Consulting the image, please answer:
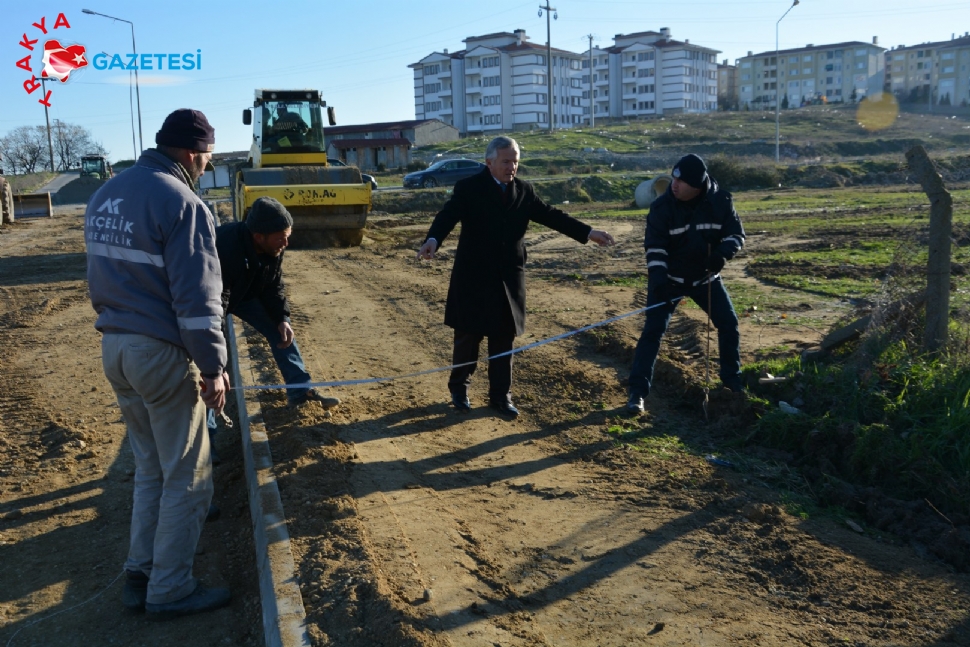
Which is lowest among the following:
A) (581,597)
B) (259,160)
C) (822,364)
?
(581,597)

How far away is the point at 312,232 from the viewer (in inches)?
734

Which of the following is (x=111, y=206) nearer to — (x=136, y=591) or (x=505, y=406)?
(x=136, y=591)

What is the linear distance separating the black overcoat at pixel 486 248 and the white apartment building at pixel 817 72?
420 ft

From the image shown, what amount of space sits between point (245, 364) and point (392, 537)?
4104 mm

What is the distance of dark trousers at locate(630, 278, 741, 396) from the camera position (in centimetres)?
664

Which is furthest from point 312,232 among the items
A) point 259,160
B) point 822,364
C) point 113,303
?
point 113,303

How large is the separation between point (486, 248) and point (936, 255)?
330 centimetres

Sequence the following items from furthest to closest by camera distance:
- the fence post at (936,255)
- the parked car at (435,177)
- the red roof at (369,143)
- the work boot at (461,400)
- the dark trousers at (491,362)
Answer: the red roof at (369,143)
the parked car at (435,177)
the work boot at (461,400)
the dark trousers at (491,362)
the fence post at (936,255)

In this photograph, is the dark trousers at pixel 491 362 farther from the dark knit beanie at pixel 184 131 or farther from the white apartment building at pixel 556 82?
the white apartment building at pixel 556 82

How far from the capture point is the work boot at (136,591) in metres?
4.16

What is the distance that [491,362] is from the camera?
6699mm

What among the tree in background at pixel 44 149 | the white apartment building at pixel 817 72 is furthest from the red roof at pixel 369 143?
the white apartment building at pixel 817 72

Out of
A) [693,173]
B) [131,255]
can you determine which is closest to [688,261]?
[693,173]

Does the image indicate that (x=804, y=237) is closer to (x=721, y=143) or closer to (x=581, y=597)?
(x=581, y=597)
